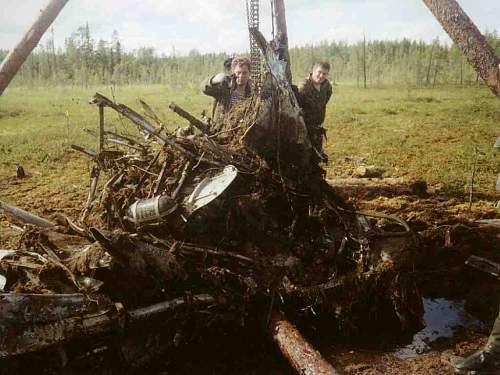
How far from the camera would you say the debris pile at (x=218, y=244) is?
3.80 m

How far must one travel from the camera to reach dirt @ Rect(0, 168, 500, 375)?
13.7 feet

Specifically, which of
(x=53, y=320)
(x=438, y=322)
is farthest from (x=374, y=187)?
(x=53, y=320)

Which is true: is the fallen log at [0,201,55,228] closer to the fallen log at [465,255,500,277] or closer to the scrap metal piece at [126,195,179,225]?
the scrap metal piece at [126,195,179,225]

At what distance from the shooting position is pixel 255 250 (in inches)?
179

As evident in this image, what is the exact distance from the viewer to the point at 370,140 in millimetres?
13406

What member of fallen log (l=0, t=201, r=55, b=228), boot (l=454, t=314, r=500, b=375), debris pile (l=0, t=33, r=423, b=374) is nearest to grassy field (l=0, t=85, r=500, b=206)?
fallen log (l=0, t=201, r=55, b=228)

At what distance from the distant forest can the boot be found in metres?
32.6

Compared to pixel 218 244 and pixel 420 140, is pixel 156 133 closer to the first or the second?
pixel 218 244

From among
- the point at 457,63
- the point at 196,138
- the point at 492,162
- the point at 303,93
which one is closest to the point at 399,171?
the point at 492,162

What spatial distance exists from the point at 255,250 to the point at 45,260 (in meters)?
2.09

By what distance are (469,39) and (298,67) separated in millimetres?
49162

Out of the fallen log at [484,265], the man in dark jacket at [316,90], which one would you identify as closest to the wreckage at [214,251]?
the fallen log at [484,265]

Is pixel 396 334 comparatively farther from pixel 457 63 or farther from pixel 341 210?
pixel 457 63

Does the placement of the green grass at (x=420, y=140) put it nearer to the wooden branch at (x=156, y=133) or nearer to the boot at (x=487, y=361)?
the boot at (x=487, y=361)
